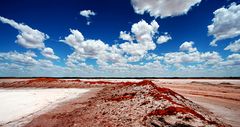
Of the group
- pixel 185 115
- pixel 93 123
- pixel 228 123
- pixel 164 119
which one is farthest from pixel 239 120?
pixel 93 123

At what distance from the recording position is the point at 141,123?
9680 millimetres

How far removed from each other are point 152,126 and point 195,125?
1980mm

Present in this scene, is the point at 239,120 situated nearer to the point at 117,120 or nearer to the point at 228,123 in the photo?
the point at 228,123

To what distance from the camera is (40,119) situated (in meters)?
11.5

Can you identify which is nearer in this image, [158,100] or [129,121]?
[129,121]

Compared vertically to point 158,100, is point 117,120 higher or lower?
lower

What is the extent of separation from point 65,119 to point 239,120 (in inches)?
419

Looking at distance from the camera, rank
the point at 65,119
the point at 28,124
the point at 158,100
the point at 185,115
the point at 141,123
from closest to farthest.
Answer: the point at 185,115, the point at 141,123, the point at 28,124, the point at 65,119, the point at 158,100

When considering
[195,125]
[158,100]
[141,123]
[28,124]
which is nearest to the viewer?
[195,125]

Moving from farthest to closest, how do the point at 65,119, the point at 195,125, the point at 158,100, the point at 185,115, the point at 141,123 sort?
1. the point at 158,100
2. the point at 65,119
3. the point at 141,123
4. the point at 185,115
5. the point at 195,125

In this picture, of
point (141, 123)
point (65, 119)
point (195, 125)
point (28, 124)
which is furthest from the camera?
point (65, 119)

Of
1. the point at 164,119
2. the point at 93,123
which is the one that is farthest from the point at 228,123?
the point at 93,123

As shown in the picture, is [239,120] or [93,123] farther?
[239,120]

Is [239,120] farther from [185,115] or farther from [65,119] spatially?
[65,119]
